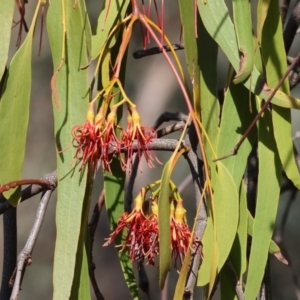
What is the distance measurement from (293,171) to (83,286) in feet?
1.06

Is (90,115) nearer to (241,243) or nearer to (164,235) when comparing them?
(164,235)

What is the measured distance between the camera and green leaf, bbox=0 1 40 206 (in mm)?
820

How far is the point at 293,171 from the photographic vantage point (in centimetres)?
80

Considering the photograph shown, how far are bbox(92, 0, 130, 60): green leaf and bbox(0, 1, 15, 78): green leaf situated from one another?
112 mm

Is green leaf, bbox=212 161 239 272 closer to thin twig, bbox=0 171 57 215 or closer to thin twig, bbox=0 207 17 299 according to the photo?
thin twig, bbox=0 171 57 215

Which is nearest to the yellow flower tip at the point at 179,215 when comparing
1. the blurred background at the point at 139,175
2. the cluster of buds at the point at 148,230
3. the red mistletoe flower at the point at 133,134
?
the cluster of buds at the point at 148,230

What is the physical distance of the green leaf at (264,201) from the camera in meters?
0.83

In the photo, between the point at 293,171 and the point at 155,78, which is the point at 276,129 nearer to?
the point at 293,171

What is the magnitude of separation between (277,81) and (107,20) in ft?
0.77

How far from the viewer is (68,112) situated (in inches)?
32.3

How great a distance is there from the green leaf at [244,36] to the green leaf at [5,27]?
0.29 m

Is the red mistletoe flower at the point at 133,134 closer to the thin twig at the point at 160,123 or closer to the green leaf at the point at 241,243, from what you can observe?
the green leaf at the point at 241,243

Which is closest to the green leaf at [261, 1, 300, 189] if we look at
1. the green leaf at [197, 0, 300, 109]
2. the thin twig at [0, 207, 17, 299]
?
the green leaf at [197, 0, 300, 109]

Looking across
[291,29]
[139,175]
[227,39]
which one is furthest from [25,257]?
[139,175]
